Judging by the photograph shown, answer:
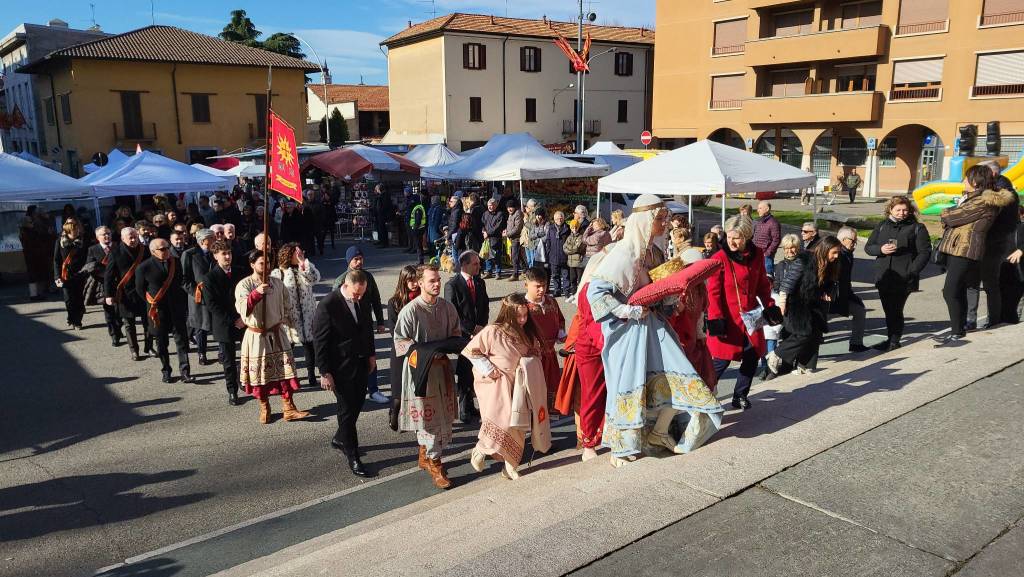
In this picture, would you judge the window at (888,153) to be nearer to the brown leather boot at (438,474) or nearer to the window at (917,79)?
the window at (917,79)

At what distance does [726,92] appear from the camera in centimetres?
3812

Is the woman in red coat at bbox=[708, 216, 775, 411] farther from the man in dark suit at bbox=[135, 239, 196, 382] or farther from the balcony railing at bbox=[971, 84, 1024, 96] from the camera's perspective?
the balcony railing at bbox=[971, 84, 1024, 96]

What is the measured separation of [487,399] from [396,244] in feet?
50.4

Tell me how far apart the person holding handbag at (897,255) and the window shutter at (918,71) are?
1132 inches

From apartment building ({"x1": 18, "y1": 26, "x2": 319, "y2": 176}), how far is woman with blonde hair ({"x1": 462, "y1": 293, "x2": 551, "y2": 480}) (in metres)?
35.5

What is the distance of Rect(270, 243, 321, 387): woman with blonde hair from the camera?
23.9 ft

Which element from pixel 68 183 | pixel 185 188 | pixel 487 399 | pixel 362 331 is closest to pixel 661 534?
pixel 487 399

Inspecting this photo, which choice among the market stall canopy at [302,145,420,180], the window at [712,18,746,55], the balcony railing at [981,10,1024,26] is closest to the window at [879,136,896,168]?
the balcony railing at [981,10,1024,26]

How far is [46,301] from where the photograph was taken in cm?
1280

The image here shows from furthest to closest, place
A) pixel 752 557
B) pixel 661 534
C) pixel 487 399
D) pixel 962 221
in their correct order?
pixel 962 221
pixel 487 399
pixel 661 534
pixel 752 557

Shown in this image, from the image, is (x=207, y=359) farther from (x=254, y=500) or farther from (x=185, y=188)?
(x=185, y=188)

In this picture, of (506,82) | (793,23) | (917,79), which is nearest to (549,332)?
(917,79)

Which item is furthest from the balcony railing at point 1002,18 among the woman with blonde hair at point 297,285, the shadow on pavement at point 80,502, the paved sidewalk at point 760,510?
the shadow on pavement at point 80,502

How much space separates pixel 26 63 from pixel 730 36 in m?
41.6
